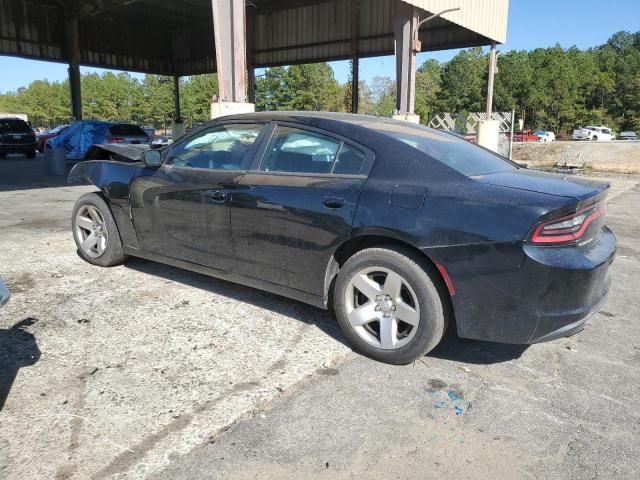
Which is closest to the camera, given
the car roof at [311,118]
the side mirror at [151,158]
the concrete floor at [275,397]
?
the concrete floor at [275,397]

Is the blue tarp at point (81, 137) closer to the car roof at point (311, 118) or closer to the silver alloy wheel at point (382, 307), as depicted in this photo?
the car roof at point (311, 118)

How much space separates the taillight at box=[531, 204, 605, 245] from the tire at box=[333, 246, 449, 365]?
64cm

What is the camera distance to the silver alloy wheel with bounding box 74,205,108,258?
4988 mm

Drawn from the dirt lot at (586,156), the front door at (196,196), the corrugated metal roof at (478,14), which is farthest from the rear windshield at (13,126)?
the dirt lot at (586,156)

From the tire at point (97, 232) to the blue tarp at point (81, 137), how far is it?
52.8 feet

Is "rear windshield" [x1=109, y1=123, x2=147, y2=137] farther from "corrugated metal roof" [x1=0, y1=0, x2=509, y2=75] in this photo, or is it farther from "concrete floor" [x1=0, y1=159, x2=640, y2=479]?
"concrete floor" [x1=0, y1=159, x2=640, y2=479]

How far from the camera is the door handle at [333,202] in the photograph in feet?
10.7

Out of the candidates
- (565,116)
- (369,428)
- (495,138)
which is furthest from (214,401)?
(565,116)

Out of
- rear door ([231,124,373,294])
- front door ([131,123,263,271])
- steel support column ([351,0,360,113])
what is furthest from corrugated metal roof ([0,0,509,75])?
rear door ([231,124,373,294])

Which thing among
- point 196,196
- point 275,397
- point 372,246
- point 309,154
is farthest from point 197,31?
point 275,397

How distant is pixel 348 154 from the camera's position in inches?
134

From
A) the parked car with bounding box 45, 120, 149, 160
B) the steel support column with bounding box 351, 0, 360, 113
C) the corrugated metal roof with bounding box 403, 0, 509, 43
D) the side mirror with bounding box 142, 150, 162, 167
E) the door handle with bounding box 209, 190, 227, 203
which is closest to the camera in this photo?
the door handle with bounding box 209, 190, 227, 203

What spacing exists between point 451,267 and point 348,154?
3.43ft

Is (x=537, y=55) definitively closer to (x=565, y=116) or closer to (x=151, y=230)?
(x=565, y=116)
